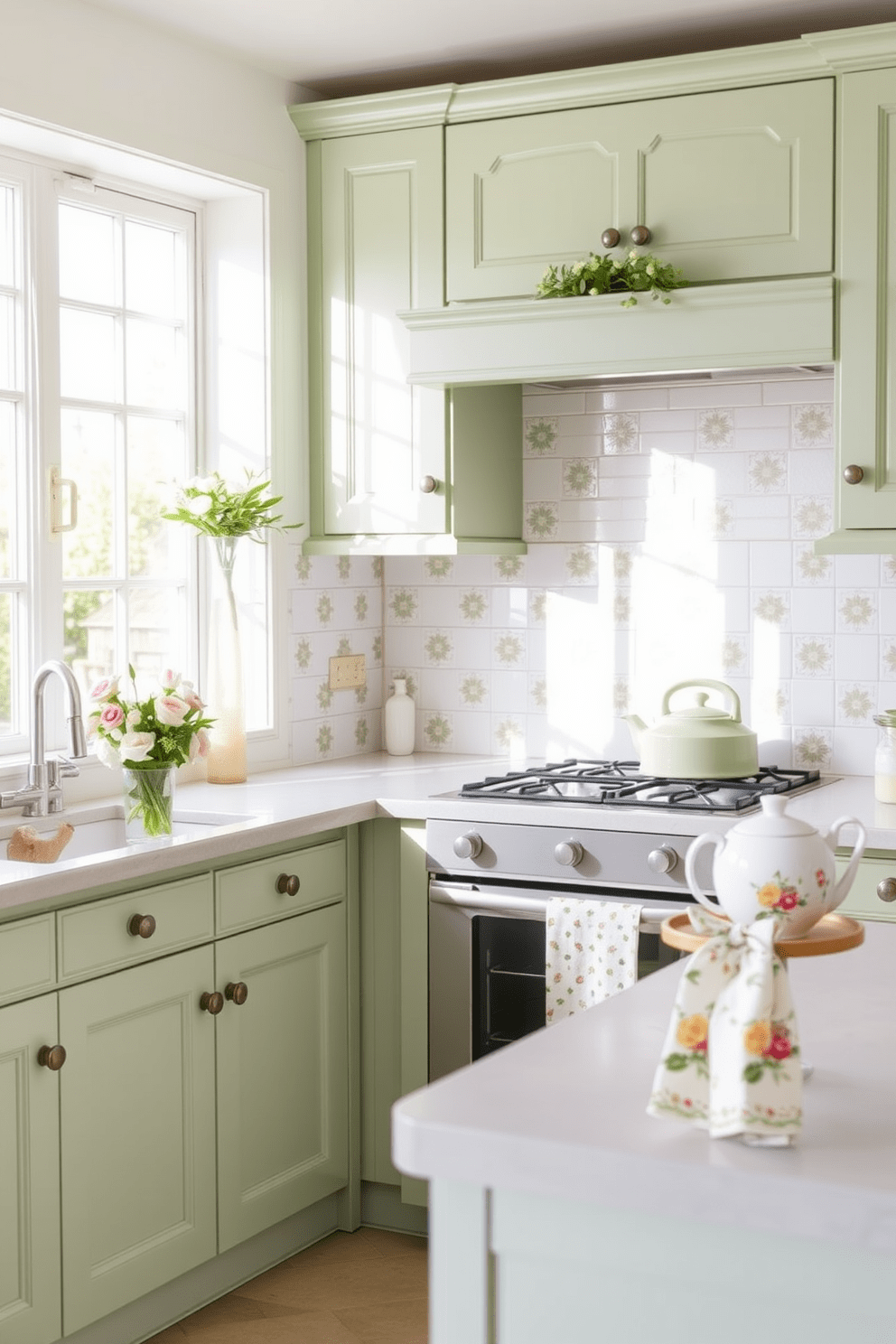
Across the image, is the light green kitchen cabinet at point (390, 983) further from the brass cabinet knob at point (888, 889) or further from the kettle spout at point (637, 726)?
the brass cabinet knob at point (888, 889)

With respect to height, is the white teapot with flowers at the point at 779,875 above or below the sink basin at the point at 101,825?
above

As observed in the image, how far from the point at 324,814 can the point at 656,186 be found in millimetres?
1525

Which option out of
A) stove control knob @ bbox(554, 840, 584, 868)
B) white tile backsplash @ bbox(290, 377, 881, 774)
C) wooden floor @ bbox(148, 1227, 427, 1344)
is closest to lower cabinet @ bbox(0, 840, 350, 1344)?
wooden floor @ bbox(148, 1227, 427, 1344)

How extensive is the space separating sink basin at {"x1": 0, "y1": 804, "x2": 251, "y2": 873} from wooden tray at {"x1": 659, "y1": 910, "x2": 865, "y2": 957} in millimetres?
1563

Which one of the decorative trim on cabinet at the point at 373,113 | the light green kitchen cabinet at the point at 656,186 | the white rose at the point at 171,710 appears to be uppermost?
the decorative trim on cabinet at the point at 373,113

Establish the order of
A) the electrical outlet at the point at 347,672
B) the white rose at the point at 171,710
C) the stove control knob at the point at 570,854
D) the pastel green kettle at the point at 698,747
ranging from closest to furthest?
the white rose at the point at 171,710 < the stove control knob at the point at 570,854 < the pastel green kettle at the point at 698,747 < the electrical outlet at the point at 347,672

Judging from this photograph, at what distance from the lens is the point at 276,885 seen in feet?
10.5

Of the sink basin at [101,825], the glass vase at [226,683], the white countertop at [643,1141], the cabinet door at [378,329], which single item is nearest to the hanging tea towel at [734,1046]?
the white countertop at [643,1141]

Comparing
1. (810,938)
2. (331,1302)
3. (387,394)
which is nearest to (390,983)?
(331,1302)

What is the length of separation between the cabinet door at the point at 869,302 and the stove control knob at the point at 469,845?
980 millimetres

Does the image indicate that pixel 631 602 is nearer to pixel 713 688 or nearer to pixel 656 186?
pixel 713 688

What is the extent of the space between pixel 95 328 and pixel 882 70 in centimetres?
177

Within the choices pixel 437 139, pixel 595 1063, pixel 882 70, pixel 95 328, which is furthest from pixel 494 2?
pixel 595 1063

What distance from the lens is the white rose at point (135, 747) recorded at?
9.88 ft
